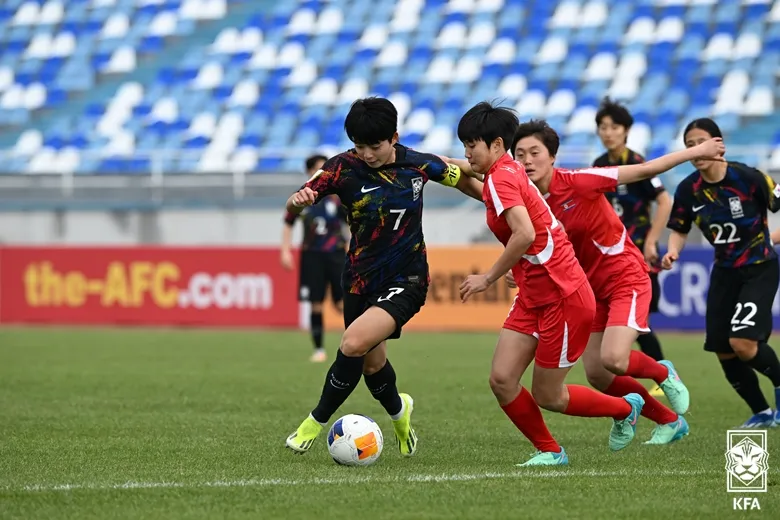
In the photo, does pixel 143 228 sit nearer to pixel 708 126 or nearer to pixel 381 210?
pixel 708 126

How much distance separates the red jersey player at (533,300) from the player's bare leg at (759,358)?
1.99 m

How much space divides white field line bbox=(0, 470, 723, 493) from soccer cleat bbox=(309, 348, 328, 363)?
24.9 feet

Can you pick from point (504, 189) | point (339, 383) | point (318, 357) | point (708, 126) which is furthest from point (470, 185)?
point (318, 357)

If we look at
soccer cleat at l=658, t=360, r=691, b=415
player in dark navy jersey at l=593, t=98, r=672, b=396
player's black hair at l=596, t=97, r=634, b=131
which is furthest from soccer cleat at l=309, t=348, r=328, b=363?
soccer cleat at l=658, t=360, r=691, b=415

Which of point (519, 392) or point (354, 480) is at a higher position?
point (519, 392)

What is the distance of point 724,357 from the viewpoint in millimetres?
8383

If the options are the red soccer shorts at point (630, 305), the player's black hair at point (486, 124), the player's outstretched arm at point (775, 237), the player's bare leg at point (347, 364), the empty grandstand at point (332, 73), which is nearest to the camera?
the player's black hair at point (486, 124)

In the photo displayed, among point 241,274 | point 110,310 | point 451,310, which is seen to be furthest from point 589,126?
point 110,310

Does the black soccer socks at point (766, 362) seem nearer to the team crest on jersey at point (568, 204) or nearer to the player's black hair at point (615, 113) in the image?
the team crest on jersey at point (568, 204)

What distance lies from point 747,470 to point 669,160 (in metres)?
1.69

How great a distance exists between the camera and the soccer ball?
6461 mm

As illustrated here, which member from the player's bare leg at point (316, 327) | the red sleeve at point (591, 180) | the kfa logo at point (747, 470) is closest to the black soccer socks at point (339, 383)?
the red sleeve at point (591, 180)

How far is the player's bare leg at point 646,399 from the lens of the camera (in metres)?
7.52

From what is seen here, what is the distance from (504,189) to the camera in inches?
241
